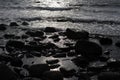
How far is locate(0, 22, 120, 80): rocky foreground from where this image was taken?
1042cm

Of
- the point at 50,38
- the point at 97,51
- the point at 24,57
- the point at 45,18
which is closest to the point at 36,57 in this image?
the point at 24,57

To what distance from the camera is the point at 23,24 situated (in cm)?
2206

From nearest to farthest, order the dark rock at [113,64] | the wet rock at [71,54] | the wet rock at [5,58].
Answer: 1. the dark rock at [113,64]
2. the wet rock at [5,58]
3. the wet rock at [71,54]

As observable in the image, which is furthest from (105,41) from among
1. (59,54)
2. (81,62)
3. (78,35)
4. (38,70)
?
(38,70)

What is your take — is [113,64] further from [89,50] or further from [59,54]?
[59,54]

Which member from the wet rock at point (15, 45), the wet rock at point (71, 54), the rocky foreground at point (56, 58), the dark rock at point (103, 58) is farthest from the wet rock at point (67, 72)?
the wet rock at point (15, 45)

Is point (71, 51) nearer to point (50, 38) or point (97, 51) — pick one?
point (97, 51)

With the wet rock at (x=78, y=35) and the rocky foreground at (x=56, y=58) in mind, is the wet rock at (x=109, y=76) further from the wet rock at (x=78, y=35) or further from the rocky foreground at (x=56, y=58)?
the wet rock at (x=78, y=35)

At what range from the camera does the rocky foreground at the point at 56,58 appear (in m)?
10.4

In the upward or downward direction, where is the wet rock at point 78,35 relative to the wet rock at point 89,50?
downward

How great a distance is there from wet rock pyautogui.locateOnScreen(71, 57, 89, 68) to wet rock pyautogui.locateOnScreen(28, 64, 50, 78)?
1728 mm

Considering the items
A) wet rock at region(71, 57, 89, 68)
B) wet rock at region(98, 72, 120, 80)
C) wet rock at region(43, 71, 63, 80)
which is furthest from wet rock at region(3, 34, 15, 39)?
wet rock at region(98, 72, 120, 80)

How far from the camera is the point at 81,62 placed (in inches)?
482

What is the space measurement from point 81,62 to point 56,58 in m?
1.20
